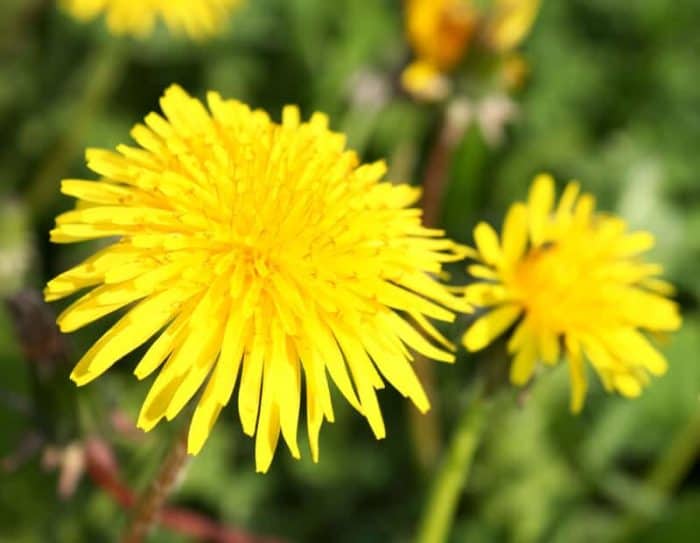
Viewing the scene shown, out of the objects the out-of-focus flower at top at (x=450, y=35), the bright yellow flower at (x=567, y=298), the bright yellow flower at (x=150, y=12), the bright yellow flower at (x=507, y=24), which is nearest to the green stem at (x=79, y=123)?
the bright yellow flower at (x=150, y=12)

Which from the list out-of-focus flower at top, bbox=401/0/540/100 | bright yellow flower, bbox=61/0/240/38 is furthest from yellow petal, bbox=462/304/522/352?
bright yellow flower, bbox=61/0/240/38

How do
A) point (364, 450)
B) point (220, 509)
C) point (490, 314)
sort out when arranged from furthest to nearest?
point (364, 450), point (220, 509), point (490, 314)

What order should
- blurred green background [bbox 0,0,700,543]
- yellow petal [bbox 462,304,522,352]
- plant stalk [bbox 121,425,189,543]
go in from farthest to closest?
blurred green background [bbox 0,0,700,543]
yellow petal [bbox 462,304,522,352]
plant stalk [bbox 121,425,189,543]

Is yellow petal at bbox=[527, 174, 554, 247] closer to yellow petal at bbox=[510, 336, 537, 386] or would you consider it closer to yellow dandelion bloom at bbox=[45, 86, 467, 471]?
yellow petal at bbox=[510, 336, 537, 386]

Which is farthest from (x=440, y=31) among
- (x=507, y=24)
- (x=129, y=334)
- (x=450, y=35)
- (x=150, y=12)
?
(x=129, y=334)

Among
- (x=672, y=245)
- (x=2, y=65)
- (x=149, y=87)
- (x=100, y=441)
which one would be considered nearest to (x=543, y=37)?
(x=672, y=245)

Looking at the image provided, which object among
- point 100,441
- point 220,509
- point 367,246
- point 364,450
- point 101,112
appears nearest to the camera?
point 367,246

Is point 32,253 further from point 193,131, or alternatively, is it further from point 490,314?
point 490,314
